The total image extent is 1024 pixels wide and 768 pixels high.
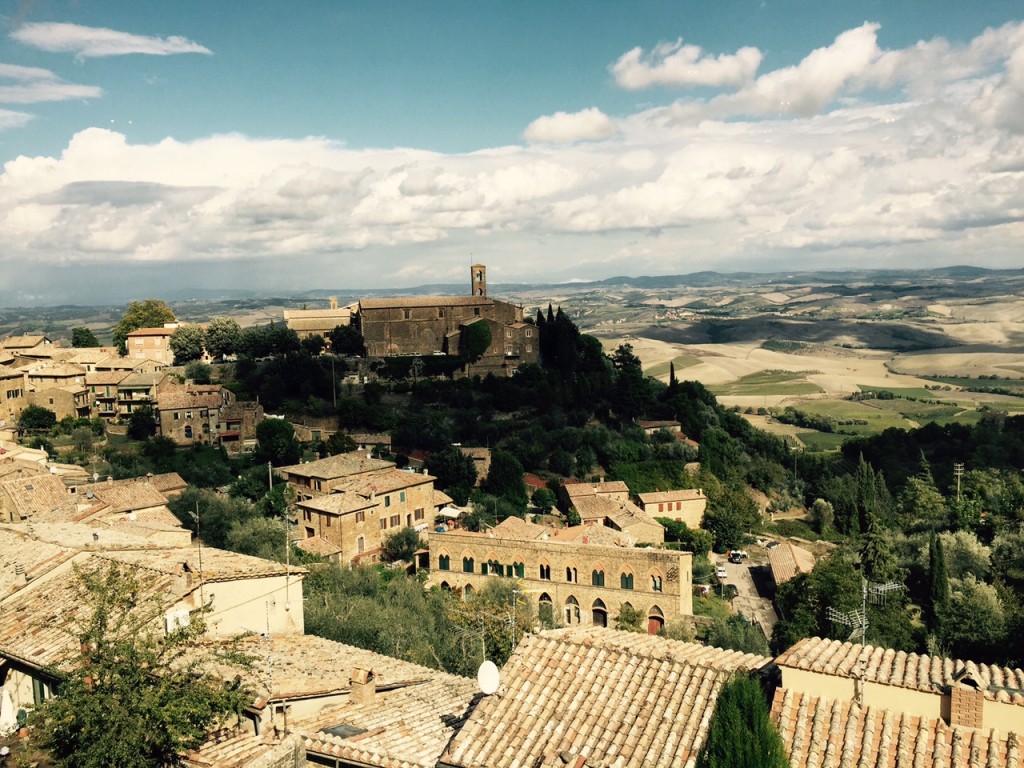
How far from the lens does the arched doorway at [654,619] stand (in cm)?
3259

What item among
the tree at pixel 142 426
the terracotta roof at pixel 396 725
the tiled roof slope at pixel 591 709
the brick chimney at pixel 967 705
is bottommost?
the tree at pixel 142 426

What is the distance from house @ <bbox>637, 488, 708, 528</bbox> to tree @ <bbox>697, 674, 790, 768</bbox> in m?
39.7

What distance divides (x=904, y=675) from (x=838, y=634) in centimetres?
2259

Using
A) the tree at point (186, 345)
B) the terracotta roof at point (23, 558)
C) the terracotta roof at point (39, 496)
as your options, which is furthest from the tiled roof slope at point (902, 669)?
the tree at point (186, 345)

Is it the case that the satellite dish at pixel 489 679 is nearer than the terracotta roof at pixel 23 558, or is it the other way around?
the satellite dish at pixel 489 679

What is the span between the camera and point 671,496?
157ft

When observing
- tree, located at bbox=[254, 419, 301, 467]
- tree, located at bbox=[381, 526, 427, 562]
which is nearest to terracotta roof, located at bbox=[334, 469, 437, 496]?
tree, located at bbox=[381, 526, 427, 562]

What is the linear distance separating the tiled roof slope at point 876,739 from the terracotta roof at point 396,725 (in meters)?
3.83

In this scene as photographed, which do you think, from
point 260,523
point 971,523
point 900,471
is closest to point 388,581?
point 260,523

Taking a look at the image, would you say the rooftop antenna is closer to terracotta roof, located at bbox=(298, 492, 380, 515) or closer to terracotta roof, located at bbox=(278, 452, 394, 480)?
terracotta roof, located at bbox=(298, 492, 380, 515)

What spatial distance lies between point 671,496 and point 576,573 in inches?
612

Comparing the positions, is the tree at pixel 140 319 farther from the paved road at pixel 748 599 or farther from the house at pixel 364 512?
the paved road at pixel 748 599

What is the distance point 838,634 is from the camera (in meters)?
28.7

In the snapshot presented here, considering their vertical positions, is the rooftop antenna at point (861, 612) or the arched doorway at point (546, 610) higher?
the rooftop antenna at point (861, 612)
